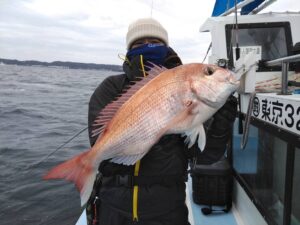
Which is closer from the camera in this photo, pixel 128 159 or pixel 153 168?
pixel 128 159

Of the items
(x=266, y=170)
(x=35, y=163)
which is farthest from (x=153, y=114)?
(x=35, y=163)

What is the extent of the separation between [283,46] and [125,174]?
3852mm

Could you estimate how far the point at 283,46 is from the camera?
5.65m

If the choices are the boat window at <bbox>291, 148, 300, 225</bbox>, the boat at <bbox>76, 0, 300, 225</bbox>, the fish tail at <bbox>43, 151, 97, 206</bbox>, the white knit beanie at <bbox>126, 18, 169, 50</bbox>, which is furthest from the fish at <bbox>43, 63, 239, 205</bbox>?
the boat window at <bbox>291, 148, 300, 225</bbox>

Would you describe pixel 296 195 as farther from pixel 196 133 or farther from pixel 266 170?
pixel 196 133

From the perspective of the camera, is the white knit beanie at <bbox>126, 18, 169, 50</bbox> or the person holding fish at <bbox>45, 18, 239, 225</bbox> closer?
the person holding fish at <bbox>45, 18, 239, 225</bbox>

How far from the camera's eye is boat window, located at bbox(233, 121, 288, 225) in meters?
3.59

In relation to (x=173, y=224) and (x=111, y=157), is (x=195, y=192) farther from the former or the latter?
(x=111, y=157)

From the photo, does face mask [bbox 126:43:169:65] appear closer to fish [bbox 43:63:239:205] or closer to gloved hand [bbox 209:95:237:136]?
fish [bbox 43:63:239:205]

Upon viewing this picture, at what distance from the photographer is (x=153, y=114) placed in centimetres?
234

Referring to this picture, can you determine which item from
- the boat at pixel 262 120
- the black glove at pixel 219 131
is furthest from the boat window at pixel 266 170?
the black glove at pixel 219 131

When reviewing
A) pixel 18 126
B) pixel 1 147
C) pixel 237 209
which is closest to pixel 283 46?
pixel 237 209

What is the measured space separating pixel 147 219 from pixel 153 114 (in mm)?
874

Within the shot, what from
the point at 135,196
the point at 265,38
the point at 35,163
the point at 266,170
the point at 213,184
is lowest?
the point at 35,163
